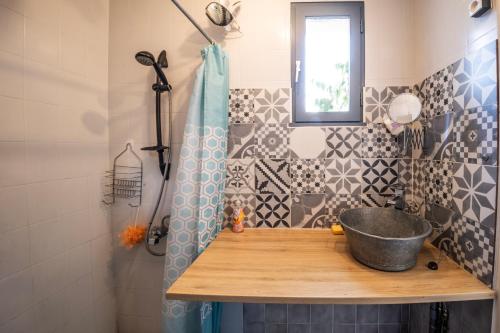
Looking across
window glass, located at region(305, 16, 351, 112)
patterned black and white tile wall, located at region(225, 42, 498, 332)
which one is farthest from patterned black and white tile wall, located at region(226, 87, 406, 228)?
window glass, located at region(305, 16, 351, 112)

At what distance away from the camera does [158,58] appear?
4.05 ft

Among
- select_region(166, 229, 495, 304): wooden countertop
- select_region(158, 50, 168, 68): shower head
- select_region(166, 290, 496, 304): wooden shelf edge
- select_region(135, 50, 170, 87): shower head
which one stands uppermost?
select_region(158, 50, 168, 68): shower head

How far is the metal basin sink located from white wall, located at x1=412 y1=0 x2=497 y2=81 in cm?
72

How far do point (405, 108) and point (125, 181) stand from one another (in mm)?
1626

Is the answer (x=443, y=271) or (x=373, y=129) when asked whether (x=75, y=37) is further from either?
(x=443, y=271)

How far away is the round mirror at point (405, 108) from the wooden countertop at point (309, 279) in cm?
63

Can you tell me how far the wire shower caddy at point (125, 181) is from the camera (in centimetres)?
133

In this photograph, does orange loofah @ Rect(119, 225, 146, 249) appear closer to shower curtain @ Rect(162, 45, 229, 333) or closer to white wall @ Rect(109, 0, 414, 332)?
white wall @ Rect(109, 0, 414, 332)

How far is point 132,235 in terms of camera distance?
1261 mm

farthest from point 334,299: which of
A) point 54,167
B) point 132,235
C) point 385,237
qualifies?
point 54,167

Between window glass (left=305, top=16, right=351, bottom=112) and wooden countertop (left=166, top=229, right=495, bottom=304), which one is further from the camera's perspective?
window glass (left=305, top=16, right=351, bottom=112)

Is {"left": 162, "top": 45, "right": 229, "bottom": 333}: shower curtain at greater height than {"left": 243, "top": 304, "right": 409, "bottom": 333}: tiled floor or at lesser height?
greater

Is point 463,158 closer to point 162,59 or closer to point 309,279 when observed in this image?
point 309,279

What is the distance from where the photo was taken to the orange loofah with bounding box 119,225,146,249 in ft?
4.12
